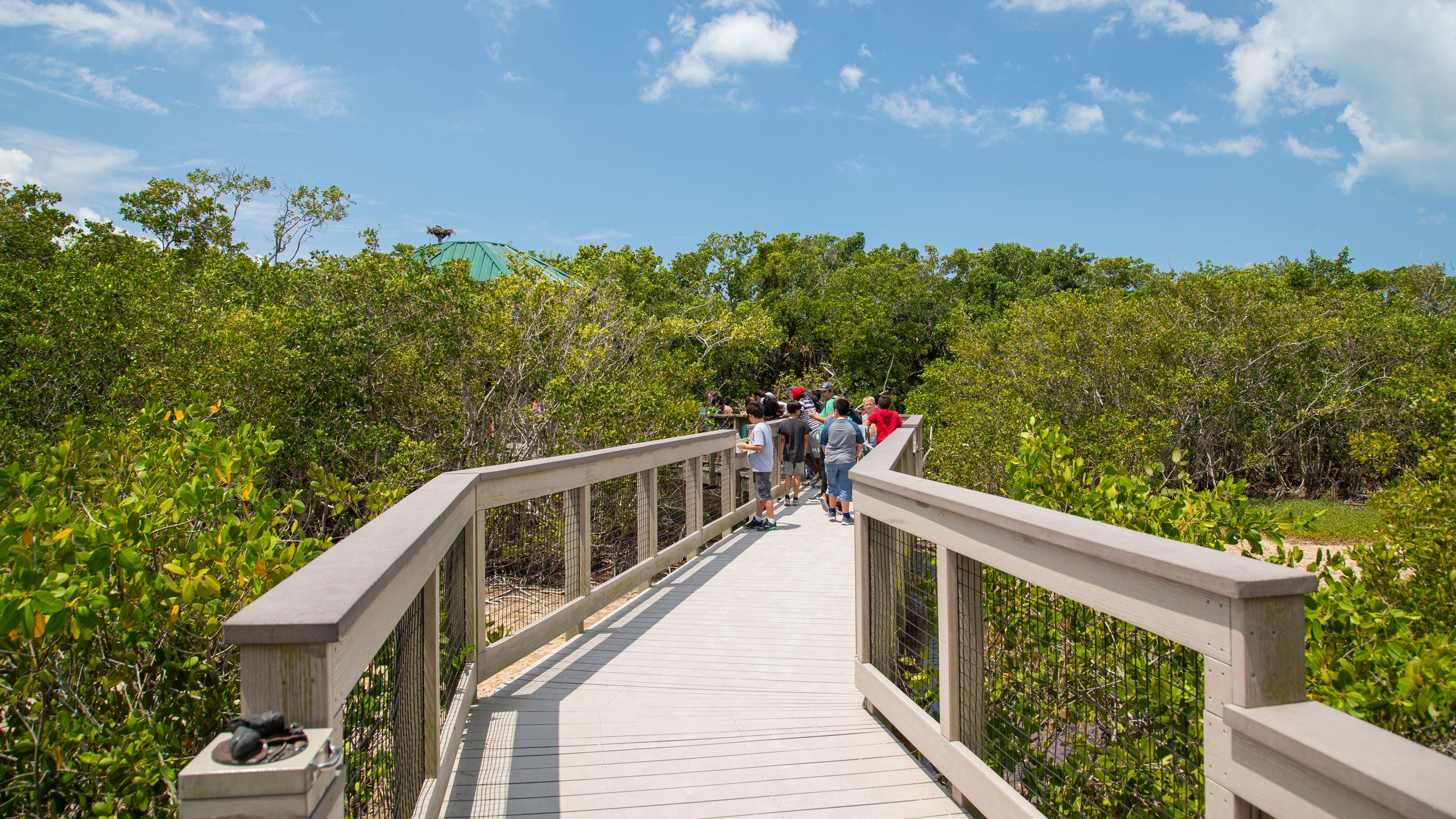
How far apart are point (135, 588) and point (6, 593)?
447 mm

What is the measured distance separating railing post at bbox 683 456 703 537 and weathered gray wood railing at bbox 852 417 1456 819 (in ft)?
14.0

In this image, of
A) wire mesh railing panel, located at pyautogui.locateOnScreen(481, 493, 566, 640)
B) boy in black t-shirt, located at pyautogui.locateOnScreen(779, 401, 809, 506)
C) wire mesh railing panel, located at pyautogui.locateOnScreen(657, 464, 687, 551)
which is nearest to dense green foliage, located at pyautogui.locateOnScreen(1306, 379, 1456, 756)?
wire mesh railing panel, located at pyautogui.locateOnScreen(481, 493, 566, 640)

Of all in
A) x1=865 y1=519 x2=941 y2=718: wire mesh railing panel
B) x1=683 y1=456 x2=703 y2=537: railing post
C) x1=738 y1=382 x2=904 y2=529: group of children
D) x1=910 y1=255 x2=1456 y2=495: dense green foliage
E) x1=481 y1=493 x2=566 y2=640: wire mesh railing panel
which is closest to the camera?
x1=865 y1=519 x2=941 y2=718: wire mesh railing panel

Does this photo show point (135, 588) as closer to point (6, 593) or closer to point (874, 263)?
point (6, 593)

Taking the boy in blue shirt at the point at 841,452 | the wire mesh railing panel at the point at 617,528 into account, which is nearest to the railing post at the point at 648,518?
the wire mesh railing panel at the point at 617,528

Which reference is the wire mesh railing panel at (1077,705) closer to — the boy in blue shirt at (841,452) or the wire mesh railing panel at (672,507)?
the wire mesh railing panel at (672,507)

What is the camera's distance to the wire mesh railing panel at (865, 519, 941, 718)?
142 inches

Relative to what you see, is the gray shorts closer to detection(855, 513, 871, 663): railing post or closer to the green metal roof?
detection(855, 513, 871, 663): railing post

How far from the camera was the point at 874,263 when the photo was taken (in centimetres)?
4331

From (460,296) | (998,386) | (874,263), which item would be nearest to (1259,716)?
(460,296)

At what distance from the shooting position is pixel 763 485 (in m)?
9.80

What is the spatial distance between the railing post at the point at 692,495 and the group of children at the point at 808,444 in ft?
4.59

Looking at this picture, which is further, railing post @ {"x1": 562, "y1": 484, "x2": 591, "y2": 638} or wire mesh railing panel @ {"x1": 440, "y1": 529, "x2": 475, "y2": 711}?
railing post @ {"x1": 562, "y1": 484, "x2": 591, "y2": 638}

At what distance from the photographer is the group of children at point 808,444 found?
9.60 metres
